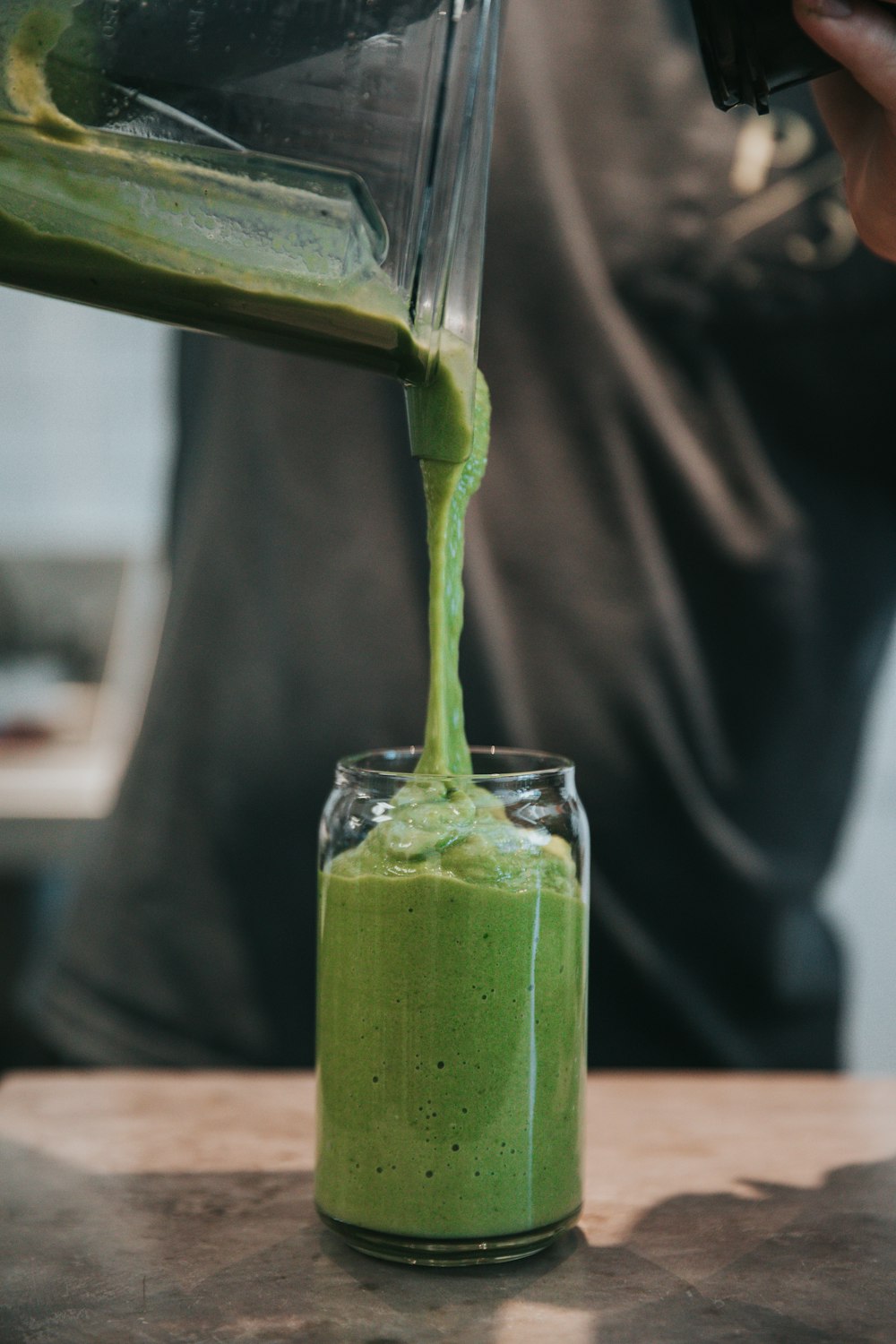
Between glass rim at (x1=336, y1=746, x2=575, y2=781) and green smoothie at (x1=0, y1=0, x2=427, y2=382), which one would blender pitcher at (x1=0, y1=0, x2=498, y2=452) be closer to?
green smoothie at (x1=0, y1=0, x2=427, y2=382)

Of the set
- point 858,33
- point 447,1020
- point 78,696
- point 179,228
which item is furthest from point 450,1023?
point 78,696

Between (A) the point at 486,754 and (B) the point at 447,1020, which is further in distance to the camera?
(A) the point at 486,754

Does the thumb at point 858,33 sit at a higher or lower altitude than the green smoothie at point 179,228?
higher

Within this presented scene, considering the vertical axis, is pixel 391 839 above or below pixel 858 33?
below

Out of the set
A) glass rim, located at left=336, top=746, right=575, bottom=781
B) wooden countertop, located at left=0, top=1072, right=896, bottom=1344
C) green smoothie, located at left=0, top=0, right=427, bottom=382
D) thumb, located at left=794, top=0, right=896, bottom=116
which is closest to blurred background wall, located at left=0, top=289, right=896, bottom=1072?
wooden countertop, located at left=0, top=1072, right=896, bottom=1344

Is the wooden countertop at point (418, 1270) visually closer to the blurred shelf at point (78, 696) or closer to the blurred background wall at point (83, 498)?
the blurred shelf at point (78, 696)

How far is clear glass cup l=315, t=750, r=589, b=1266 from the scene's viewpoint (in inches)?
24.4

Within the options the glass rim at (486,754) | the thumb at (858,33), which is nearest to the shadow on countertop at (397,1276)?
the glass rim at (486,754)

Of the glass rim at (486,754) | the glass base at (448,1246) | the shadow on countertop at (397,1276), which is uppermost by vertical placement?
the glass rim at (486,754)

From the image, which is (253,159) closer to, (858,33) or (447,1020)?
(858,33)

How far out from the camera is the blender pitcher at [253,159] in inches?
21.5

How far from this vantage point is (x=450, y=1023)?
2.03ft

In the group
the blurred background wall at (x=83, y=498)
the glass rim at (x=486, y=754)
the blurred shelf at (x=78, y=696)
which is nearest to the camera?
the glass rim at (x=486, y=754)

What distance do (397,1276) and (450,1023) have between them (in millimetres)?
125
